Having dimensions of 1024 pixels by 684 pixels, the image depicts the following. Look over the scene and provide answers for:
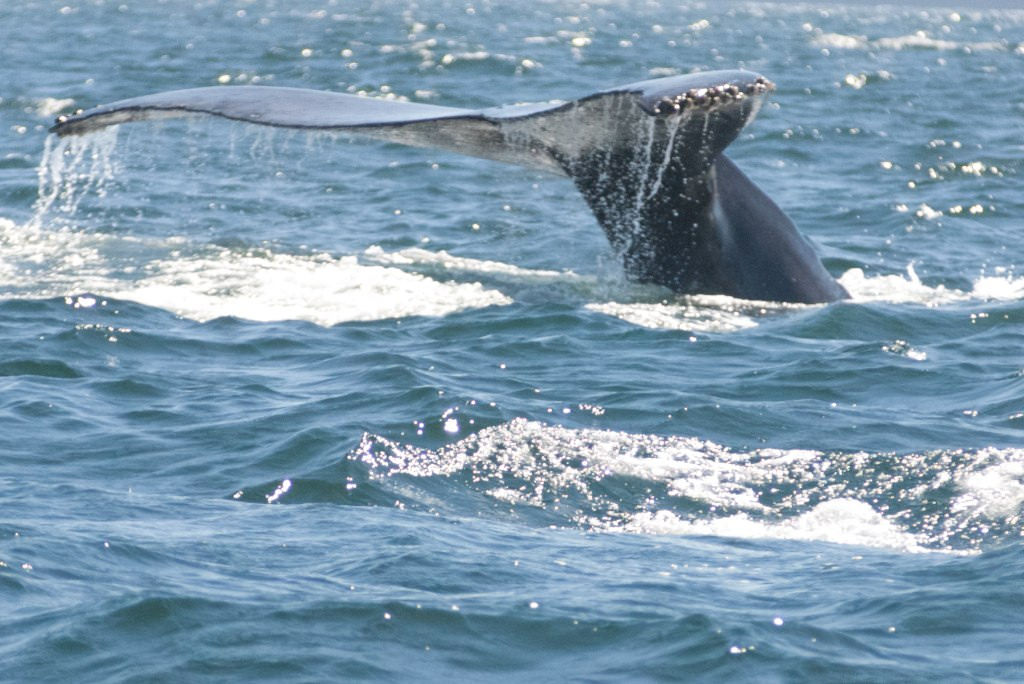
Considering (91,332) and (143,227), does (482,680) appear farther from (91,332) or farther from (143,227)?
(143,227)

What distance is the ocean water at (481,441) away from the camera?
535 centimetres

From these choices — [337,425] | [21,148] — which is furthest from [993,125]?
[337,425]

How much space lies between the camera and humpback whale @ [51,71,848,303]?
8.19 metres

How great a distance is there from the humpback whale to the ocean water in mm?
293

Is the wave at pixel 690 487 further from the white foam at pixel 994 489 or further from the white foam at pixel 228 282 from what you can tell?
the white foam at pixel 228 282

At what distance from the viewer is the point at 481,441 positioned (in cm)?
762

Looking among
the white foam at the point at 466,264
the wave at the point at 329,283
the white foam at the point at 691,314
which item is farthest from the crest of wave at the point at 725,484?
the white foam at the point at 466,264

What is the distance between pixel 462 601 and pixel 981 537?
6.68ft

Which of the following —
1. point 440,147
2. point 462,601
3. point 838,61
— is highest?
point 440,147

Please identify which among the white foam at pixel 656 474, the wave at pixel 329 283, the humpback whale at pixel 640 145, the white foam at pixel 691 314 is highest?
the humpback whale at pixel 640 145

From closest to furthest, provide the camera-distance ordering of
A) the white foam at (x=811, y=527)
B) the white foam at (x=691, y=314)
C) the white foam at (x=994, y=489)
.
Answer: the white foam at (x=811, y=527) < the white foam at (x=994, y=489) < the white foam at (x=691, y=314)

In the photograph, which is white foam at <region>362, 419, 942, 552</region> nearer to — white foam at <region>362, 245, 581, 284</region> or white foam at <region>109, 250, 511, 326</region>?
white foam at <region>109, 250, 511, 326</region>

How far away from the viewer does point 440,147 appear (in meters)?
8.74

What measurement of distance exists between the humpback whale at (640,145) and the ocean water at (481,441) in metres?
0.29
